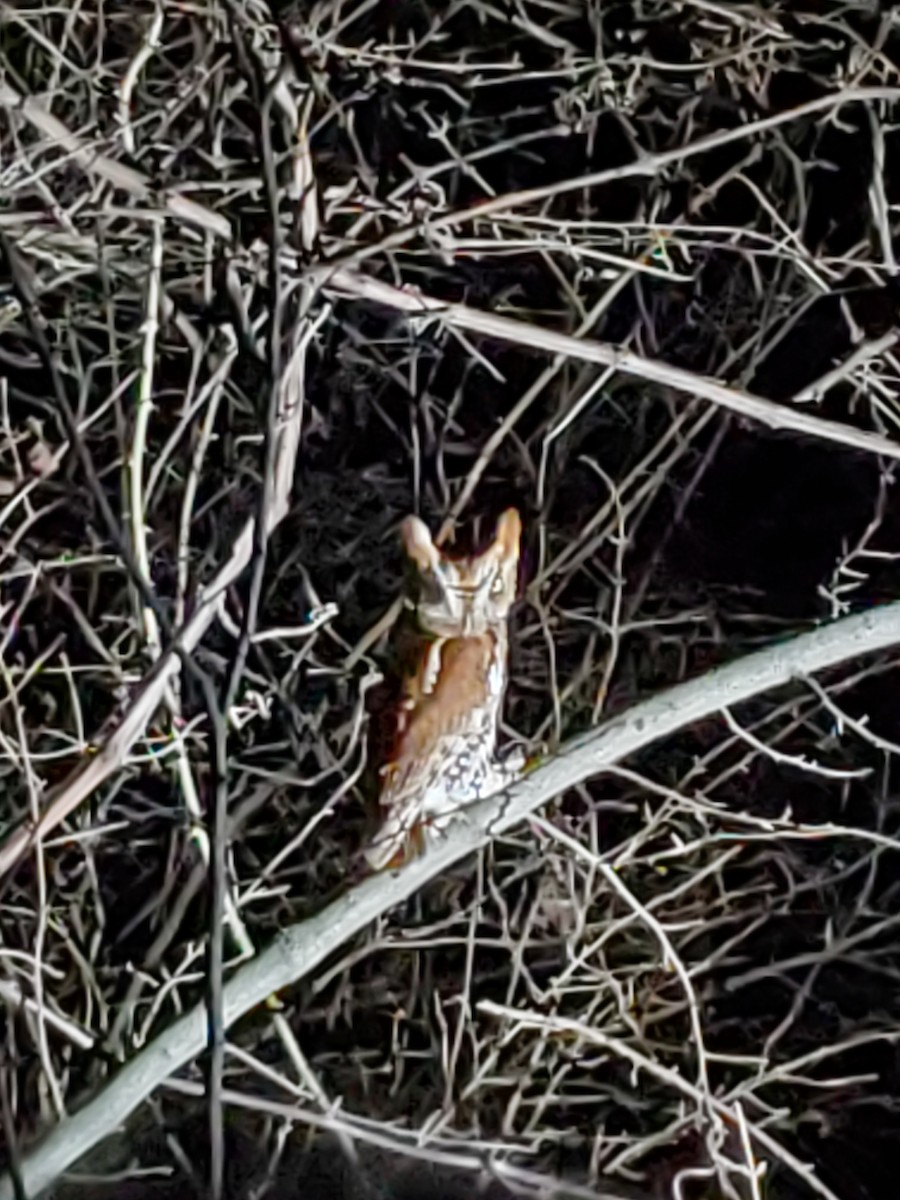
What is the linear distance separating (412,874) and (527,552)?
0.99 metres

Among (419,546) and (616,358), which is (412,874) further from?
(616,358)

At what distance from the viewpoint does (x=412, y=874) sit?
155 cm

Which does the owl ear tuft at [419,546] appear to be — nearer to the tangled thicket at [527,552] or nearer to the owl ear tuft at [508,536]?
the owl ear tuft at [508,536]

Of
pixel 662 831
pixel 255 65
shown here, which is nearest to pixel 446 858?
pixel 255 65

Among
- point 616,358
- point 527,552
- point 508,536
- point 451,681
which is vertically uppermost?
point 616,358

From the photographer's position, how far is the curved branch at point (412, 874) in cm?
149

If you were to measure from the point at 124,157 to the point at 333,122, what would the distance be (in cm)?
55

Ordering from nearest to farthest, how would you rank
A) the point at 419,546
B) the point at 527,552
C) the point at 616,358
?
the point at 616,358 < the point at 419,546 < the point at 527,552

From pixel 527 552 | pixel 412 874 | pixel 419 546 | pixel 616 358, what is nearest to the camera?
pixel 412 874

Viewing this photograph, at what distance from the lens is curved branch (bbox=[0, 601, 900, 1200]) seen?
1.49m

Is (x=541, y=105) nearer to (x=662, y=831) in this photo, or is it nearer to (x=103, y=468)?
(x=103, y=468)

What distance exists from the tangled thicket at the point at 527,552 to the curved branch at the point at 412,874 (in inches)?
10.4

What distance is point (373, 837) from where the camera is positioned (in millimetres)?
1907

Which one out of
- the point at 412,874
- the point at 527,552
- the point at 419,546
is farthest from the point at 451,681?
the point at 527,552
